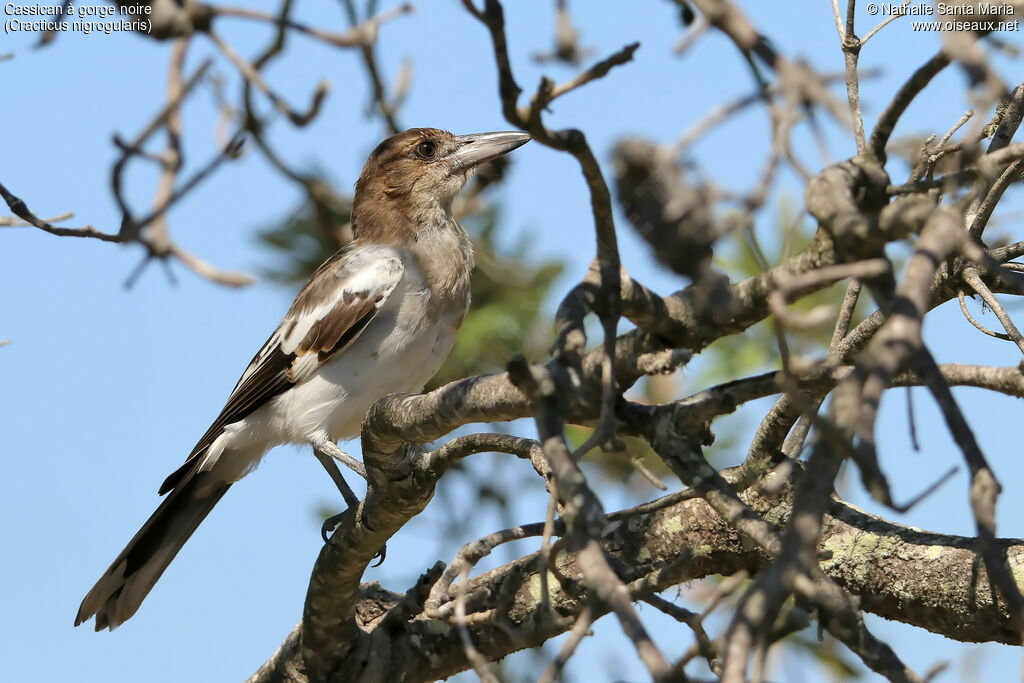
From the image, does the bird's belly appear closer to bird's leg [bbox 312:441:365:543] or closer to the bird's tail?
bird's leg [bbox 312:441:365:543]

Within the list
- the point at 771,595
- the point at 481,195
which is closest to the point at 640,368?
the point at 771,595

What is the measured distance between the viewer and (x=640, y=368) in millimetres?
2219

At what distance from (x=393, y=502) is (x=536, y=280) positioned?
166cm

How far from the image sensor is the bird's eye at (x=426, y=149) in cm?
576

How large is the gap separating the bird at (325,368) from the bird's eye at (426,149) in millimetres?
511

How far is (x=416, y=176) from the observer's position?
5664mm

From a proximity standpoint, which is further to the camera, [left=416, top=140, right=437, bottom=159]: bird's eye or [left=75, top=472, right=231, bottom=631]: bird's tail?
[left=416, top=140, right=437, bottom=159]: bird's eye

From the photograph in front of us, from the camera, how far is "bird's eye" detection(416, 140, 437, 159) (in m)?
Result: 5.76

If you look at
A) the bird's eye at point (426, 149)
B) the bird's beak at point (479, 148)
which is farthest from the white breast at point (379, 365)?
the bird's eye at point (426, 149)

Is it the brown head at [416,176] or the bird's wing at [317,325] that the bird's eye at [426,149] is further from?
the bird's wing at [317,325]

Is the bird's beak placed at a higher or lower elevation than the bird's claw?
higher

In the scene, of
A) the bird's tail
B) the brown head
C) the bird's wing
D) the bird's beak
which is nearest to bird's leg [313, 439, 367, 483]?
the bird's wing

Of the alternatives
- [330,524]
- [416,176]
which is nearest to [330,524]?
[330,524]

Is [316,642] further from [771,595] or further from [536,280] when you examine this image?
[771,595]
